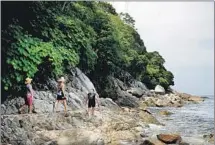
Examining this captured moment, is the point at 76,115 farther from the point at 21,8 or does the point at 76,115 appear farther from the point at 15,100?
the point at 21,8

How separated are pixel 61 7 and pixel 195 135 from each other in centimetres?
610

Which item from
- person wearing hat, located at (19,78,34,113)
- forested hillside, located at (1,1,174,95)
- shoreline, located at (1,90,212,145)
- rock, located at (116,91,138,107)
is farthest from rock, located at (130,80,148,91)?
person wearing hat, located at (19,78,34,113)

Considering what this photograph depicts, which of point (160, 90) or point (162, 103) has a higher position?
point (160, 90)

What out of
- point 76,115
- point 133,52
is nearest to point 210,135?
point 76,115

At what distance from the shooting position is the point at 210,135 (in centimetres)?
1259

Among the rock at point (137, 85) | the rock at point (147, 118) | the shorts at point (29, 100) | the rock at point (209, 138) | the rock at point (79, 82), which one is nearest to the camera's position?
the shorts at point (29, 100)

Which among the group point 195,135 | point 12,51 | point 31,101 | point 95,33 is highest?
point 95,33

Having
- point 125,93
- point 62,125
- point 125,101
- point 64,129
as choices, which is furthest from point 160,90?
point 64,129

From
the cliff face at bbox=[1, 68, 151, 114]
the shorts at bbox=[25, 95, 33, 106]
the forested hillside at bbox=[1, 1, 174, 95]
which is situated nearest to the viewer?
the forested hillside at bbox=[1, 1, 174, 95]

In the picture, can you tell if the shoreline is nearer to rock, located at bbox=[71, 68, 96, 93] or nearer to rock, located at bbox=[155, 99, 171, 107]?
rock, located at bbox=[71, 68, 96, 93]

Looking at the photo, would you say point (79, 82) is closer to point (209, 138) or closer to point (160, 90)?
point (209, 138)

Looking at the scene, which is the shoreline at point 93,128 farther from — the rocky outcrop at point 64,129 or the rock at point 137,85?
the rock at point 137,85

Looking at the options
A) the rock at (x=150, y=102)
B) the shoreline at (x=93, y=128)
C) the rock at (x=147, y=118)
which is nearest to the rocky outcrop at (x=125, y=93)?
the rock at (x=150, y=102)

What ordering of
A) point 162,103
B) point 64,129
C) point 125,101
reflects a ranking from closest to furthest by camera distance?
1. point 64,129
2. point 125,101
3. point 162,103
